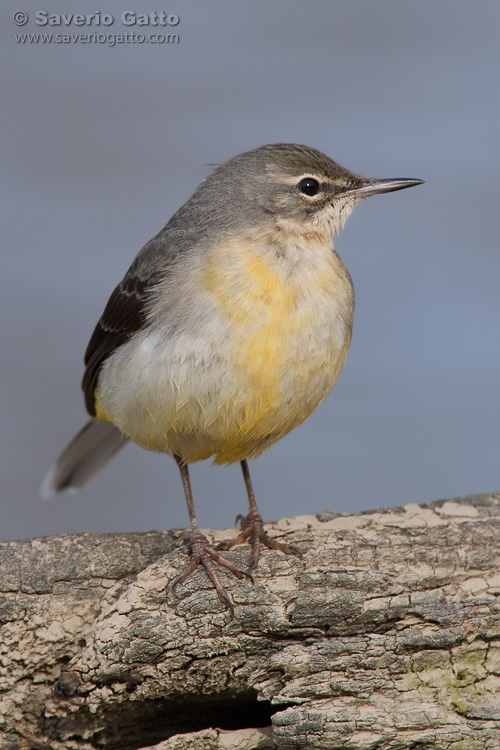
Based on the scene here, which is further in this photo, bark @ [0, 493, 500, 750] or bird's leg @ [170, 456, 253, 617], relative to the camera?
bird's leg @ [170, 456, 253, 617]

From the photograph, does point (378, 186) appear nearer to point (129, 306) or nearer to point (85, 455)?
point (129, 306)

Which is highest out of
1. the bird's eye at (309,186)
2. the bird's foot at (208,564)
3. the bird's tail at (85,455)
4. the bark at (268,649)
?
the bird's eye at (309,186)

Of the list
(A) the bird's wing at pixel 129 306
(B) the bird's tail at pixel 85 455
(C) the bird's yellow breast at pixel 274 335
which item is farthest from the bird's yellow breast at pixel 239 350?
(B) the bird's tail at pixel 85 455

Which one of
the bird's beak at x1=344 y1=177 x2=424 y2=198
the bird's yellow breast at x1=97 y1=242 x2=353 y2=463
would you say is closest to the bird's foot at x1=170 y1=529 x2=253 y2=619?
the bird's yellow breast at x1=97 y1=242 x2=353 y2=463

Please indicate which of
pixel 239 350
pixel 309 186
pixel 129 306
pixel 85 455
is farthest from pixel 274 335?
pixel 85 455

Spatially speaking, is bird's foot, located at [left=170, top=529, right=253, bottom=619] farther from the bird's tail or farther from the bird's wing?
the bird's tail

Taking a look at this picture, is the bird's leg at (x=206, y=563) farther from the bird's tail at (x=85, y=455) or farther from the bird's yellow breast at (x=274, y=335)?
the bird's tail at (x=85, y=455)

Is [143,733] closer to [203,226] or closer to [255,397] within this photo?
[255,397]
